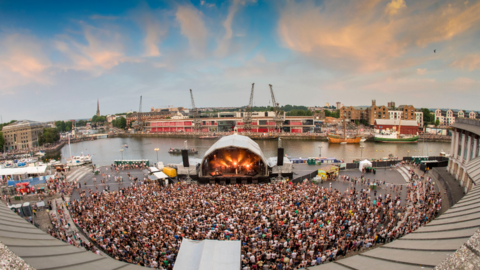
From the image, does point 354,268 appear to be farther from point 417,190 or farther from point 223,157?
point 223,157

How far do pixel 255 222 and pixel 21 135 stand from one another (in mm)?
69719

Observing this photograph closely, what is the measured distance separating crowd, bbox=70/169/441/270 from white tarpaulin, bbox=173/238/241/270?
1379mm

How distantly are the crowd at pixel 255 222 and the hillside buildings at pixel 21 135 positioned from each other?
58.6 meters

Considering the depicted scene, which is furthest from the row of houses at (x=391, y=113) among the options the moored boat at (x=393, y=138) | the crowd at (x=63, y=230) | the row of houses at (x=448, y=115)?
the crowd at (x=63, y=230)

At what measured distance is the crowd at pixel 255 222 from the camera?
8.91m

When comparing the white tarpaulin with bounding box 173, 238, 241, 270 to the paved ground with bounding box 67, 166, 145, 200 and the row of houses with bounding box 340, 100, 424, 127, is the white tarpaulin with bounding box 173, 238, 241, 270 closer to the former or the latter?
the paved ground with bounding box 67, 166, 145, 200

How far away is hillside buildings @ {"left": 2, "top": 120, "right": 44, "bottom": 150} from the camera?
5481 centimetres

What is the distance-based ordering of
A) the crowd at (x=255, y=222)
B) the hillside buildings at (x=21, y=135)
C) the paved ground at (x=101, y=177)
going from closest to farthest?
the crowd at (x=255, y=222) → the paved ground at (x=101, y=177) → the hillside buildings at (x=21, y=135)

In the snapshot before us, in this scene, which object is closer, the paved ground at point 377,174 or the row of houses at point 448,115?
the paved ground at point 377,174

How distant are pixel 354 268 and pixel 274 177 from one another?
17.8m

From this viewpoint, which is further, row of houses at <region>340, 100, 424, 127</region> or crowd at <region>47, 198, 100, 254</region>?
row of houses at <region>340, 100, 424, 127</region>

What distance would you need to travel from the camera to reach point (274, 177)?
2059cm

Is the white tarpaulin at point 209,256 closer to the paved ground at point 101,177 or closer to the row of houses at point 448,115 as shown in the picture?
the paved ground at point 101,177

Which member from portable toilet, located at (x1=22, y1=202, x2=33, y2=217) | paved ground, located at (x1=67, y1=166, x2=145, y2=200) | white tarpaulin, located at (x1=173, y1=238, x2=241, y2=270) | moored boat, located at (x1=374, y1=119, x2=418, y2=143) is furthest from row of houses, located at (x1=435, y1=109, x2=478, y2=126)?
portable toilet, located at (x1=22, y1=202, x2=33, y2=217)
